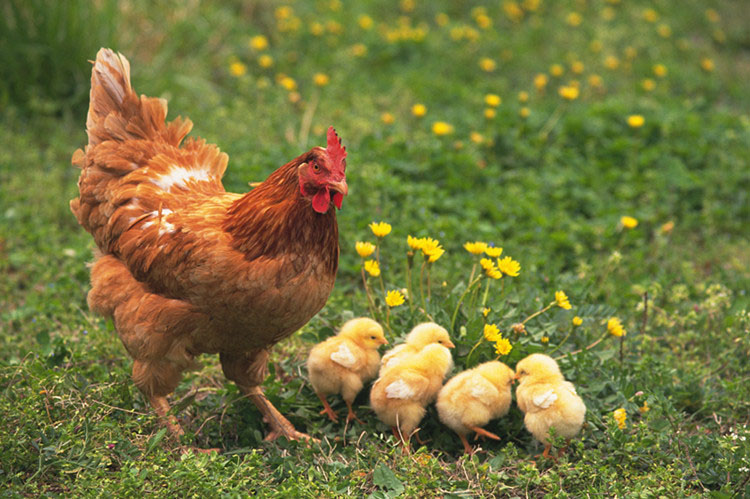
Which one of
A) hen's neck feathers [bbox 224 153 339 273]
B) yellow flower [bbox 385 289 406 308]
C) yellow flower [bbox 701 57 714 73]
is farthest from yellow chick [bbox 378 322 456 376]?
yellow flower [bbox 701 57 714 73]

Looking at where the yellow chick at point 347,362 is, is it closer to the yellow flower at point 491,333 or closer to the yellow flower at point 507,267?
the yellow flower at point 491,333

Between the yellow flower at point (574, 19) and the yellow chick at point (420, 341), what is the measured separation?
20.8 feet

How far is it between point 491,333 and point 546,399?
0.43 m

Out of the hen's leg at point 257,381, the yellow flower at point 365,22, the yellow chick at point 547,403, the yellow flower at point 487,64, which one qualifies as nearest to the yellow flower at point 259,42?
the yellow flower at point 365,22

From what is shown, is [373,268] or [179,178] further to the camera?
[373,268]

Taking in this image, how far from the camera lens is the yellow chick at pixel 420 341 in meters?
3.68

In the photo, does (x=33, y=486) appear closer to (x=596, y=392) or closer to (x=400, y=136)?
(x=596, y=392)

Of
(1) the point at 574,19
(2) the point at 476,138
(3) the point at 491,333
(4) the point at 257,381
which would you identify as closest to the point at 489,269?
(3) the point at 491,333

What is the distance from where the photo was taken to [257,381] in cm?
377

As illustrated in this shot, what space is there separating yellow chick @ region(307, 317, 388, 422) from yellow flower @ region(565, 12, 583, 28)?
6388 millimetres

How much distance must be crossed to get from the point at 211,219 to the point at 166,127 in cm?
95

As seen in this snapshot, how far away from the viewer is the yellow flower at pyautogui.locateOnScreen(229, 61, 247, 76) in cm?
722

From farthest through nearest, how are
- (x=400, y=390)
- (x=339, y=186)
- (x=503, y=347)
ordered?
(x=503, y=347), (x=400, y=390), (x=339, y=186)

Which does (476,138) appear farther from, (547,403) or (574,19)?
(574,19)
